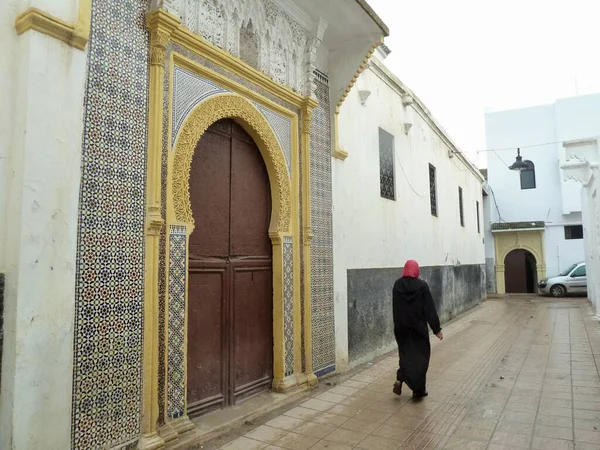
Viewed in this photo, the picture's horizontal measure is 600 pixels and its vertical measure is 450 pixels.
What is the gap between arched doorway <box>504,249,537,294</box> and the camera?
20.3m

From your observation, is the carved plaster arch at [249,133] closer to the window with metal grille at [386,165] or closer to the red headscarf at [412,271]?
the red headscarf at [412,271]

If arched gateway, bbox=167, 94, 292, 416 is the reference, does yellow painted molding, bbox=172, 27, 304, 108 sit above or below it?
above

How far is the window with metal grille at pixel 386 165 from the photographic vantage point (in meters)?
7.36

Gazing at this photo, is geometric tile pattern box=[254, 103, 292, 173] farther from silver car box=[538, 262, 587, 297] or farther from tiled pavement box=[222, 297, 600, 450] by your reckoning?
silver car box=[538, 262, 587, 297]

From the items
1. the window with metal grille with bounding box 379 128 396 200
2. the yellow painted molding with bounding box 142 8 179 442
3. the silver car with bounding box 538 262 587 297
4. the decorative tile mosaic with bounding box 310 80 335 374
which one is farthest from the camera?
the silver car with bounding box 538 262 587 297

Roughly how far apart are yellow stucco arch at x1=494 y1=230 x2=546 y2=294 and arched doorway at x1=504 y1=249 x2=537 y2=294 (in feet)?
2.88

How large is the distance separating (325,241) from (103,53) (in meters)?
3.27

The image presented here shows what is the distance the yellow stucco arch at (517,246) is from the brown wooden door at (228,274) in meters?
17.3

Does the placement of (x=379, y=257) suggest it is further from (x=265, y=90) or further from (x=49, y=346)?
(x=49, y=346)

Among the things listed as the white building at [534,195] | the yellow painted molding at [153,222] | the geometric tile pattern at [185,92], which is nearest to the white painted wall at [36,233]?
the yellow painted molding at [153,222]

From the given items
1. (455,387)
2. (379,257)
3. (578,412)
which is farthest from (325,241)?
(578,412)

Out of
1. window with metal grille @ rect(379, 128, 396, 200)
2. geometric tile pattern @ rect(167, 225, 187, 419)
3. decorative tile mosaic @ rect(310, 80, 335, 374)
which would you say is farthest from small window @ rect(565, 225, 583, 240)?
geometric tile pattern @ rect(167, 225, 187, 419)

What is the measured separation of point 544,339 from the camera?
8.00 m

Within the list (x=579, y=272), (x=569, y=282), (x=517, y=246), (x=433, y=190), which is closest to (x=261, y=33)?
(x=433, y=190)
